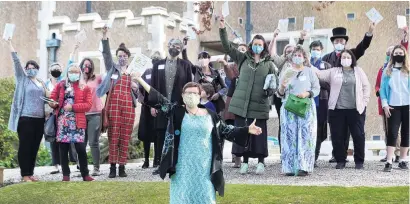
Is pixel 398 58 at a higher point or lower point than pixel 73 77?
higher

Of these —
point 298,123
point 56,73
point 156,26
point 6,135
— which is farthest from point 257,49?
point 156,26

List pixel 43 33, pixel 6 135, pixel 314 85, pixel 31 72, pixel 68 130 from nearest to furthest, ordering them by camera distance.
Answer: pixel 68 130, pixel 314 85, pixel 31 72, pixel 6 135, pixel 43 33

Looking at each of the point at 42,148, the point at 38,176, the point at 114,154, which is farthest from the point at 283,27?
the point at 42,148

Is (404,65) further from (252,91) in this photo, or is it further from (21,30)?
(21,30)

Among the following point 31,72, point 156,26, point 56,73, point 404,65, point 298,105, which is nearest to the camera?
point 298,105

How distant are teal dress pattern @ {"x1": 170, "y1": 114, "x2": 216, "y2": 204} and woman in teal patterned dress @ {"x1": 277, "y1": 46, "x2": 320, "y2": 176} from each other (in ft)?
11.6

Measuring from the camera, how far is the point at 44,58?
22.0 m

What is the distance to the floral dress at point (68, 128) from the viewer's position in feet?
35.9

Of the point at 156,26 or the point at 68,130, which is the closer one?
the point at 68,130

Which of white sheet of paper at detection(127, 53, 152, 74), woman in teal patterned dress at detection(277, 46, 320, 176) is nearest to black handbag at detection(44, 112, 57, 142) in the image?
white sheet of paper at detection(127, 53, 152, 74)

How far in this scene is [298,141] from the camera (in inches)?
446

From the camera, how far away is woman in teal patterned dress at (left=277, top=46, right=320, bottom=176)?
11281mm

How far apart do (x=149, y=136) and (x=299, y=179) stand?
3240mm

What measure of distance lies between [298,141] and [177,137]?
12.2 ft
